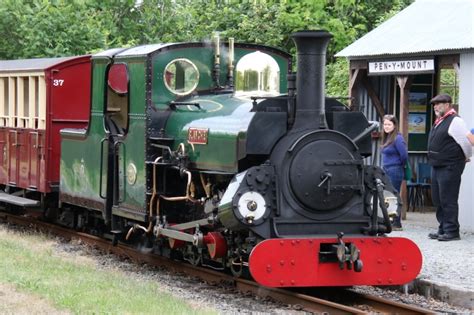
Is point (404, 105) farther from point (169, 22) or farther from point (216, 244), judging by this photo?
point (169, 22)

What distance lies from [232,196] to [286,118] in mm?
972

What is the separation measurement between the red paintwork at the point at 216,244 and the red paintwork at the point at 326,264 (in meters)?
1.02

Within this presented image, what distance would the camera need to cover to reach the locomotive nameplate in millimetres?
10031

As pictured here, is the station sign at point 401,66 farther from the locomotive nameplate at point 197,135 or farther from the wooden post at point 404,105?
the locomotive nameplate at point 197,135

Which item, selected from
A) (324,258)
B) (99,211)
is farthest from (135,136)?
(324,258)

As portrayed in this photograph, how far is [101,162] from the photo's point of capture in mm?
11781

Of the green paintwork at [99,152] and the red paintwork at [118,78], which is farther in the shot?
the red paintwork at [118,78]

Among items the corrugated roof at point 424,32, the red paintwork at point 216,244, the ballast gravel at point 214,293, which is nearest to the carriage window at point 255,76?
the red paintwork at point 216,244

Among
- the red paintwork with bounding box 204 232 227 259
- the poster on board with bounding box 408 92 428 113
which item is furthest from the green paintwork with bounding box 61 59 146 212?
the poster on board with bounding box 408 92 428 113

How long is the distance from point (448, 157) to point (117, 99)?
14.5 feet

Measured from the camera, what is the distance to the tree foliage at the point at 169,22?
24.0 metres

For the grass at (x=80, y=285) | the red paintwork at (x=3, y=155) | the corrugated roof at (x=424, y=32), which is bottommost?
the grass at (x=80, y=285)

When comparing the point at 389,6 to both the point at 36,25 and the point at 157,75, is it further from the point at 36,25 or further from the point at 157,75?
the point at 157,75

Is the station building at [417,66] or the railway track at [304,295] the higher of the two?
the station building at [417,66]
